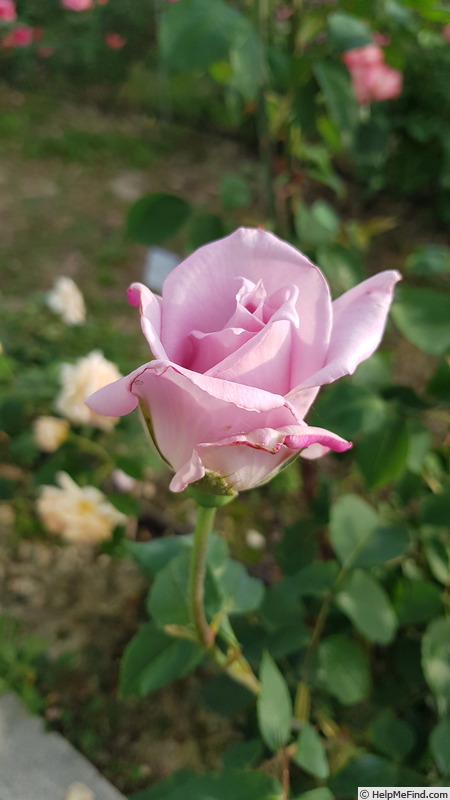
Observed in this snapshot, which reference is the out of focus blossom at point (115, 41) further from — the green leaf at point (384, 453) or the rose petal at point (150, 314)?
the rose petal at point (150, 314)

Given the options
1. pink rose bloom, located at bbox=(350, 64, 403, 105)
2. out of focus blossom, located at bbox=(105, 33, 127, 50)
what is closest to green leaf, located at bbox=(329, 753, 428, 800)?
pink rose bloom, located at bbox=(350, 64, 403, 105)

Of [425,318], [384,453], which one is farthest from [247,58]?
[384,453]

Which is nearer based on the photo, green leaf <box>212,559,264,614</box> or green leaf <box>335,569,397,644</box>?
green leaf <box>212,559,264,614</box>

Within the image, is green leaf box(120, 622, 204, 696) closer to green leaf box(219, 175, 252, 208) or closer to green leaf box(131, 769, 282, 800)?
green leaf box(131, 769, 282, 800)

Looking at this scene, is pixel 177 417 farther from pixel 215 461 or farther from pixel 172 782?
pixel 172 782

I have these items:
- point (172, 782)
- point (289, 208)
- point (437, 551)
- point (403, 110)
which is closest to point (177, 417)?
point (172, 782)

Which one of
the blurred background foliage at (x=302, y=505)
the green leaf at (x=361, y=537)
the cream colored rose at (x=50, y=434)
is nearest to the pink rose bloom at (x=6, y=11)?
the blurred background foliage at (x=302, y=505)
